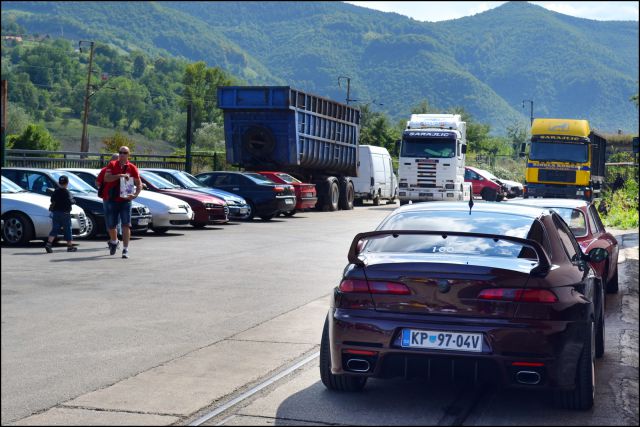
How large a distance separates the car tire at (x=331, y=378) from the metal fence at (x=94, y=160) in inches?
1015

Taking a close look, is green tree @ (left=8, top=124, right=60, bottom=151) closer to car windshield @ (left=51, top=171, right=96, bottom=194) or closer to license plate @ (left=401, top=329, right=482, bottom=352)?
car windshield @ (left=51, top=171, right=96, bottom=194)

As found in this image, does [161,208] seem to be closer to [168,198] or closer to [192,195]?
[168,198]

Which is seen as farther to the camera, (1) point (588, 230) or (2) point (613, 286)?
(2) point (613, 286)

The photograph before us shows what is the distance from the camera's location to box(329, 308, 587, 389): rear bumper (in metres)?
6.02

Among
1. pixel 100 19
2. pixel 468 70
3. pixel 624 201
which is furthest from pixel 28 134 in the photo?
pixel 468 70

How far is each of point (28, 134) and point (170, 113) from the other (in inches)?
1898

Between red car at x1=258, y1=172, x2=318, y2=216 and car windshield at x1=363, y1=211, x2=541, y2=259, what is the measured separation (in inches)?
902

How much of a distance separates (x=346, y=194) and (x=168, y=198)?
16.1 m

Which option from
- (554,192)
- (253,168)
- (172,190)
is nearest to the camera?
(172,190)

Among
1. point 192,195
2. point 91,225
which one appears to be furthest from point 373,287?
point 192,195

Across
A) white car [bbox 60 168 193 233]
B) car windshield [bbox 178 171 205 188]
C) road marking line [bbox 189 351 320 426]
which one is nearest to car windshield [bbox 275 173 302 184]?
car windshield [bbox 178 171 205 188]

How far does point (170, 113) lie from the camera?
4692 inches

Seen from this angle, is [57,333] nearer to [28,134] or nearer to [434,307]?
[434,307]

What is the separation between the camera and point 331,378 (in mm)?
6797
